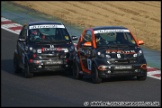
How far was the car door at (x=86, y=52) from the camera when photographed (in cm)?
1905

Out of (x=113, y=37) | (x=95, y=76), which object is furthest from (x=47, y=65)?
(x=113, y=37)

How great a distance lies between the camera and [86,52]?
19.2 metres

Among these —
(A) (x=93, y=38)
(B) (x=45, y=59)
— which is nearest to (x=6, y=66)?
(B) (x=45, y=59)

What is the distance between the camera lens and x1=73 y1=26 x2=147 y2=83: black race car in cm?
1847

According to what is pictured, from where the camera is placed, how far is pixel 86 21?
3145 centimetres

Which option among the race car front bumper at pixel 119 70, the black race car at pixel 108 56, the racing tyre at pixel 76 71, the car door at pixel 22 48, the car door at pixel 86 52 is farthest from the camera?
the car door at pixel 22 48

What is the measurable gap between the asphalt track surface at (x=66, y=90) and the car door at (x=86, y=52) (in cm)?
42

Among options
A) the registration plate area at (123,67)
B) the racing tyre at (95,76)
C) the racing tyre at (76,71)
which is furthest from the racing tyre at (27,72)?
the registration plate area at (123,67)

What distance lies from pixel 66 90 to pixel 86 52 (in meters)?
1.90

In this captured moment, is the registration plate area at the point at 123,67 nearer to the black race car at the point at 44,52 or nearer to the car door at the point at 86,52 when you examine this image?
the car door at the point at 86,52

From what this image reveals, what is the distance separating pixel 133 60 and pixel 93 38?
4.52 feet

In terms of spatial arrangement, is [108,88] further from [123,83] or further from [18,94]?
[18,94]

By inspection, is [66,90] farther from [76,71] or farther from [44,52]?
[44,52]

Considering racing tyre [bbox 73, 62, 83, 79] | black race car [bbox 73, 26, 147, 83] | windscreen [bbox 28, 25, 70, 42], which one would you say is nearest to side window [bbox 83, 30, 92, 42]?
black race car [bbox 73, 26, 147, 83]
